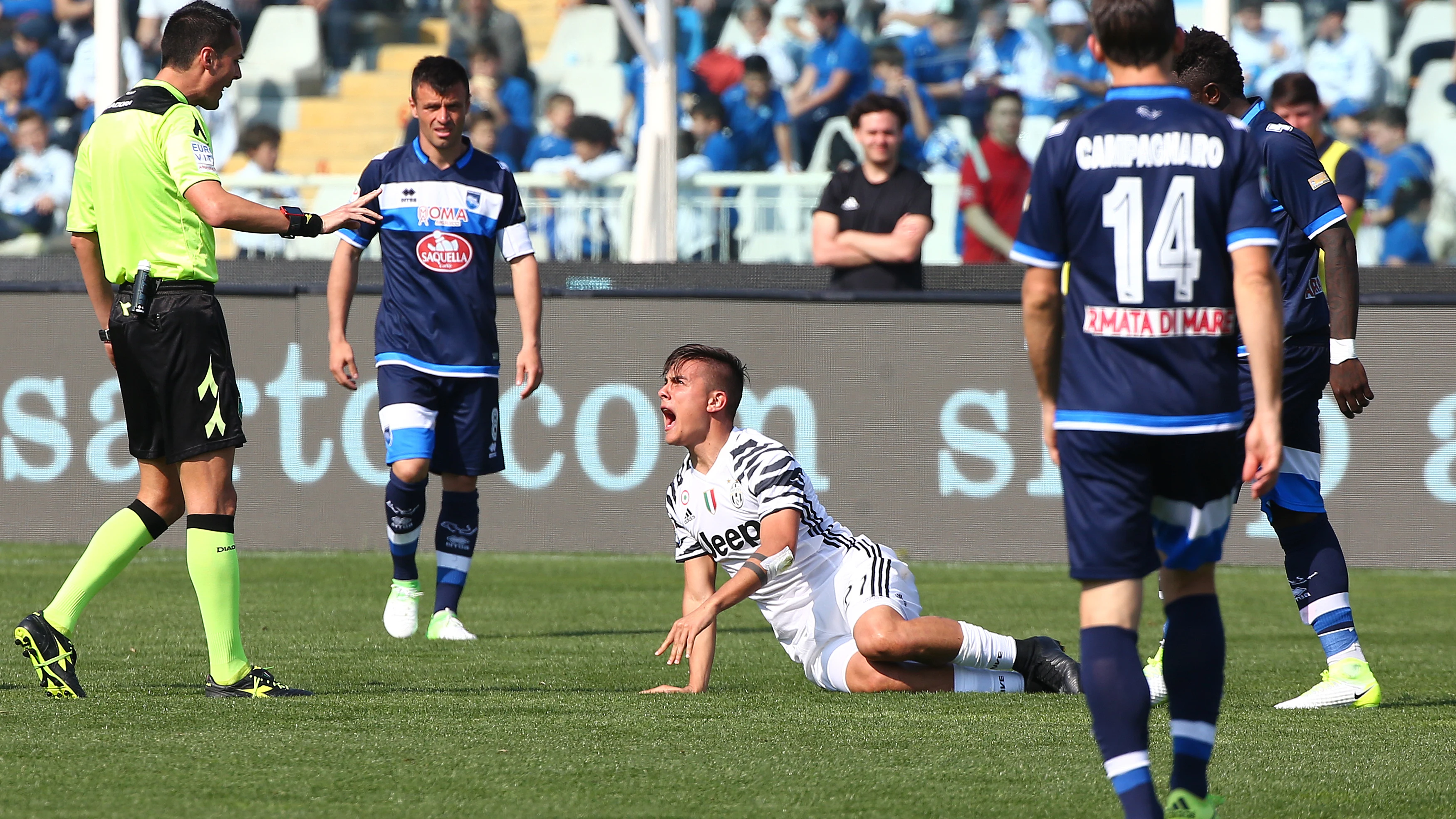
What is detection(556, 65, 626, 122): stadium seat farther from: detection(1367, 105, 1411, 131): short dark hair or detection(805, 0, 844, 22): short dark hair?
detection(1367, 105, 1411, 131): short dark hair

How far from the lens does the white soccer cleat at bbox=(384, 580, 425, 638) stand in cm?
759

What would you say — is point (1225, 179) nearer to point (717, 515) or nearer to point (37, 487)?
point (717, 515)

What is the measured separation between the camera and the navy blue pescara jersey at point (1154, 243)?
12.1 ft

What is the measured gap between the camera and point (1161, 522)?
12.5ft

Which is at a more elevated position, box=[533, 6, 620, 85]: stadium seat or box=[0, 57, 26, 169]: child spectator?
box=[533, 6, 620, 85]: stadium seat

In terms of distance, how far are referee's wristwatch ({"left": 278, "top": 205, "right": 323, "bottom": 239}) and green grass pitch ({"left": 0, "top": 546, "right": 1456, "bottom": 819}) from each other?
1.38 m

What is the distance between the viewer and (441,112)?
768 centimetres

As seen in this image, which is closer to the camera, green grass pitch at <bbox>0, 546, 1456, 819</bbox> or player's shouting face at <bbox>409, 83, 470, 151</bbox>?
green grass pitch at <bbox>0, 546, 1456, 819</bbox>

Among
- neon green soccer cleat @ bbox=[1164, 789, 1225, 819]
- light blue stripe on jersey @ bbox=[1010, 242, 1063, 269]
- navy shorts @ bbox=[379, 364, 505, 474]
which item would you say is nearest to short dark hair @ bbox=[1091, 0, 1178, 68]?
light blue stripe on jersey @ bbox=[1010, 242, 1063, 269]

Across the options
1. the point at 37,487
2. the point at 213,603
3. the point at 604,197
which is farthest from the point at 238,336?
the point at 213,603

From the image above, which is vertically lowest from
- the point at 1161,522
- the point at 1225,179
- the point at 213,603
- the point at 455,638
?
the point at 455,638

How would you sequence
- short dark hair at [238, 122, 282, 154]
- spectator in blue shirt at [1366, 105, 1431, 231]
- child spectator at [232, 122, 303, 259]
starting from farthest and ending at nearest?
1. short dark hair at [238, 122, 282, 154]
2. spectator in blue shirt at [1366, 105, 1431, 231]
3. child spectator at [232, 122, 303, 259]

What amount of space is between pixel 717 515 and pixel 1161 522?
7.31 feet

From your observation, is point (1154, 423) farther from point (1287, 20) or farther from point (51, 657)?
point (1287, 20)
